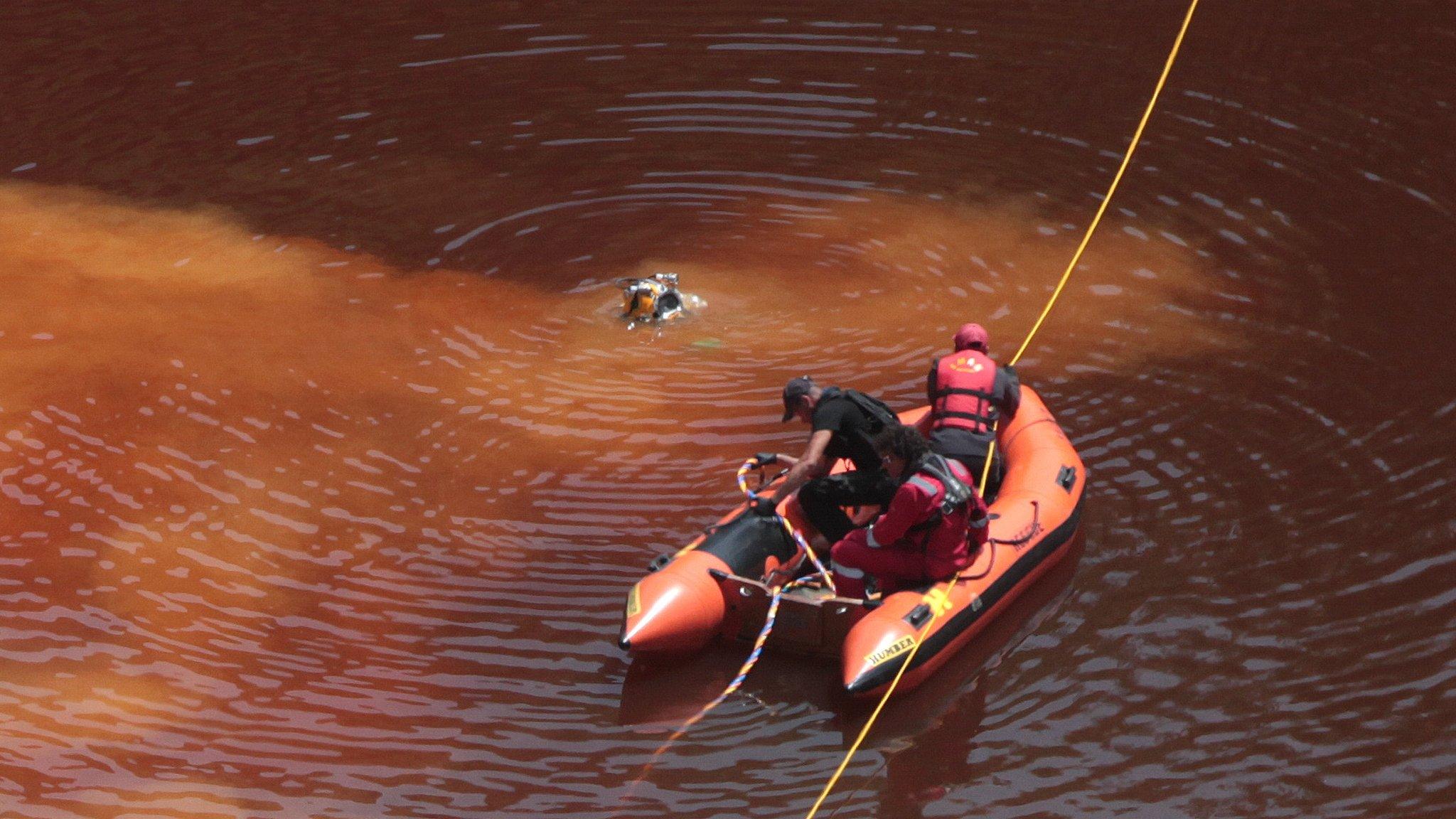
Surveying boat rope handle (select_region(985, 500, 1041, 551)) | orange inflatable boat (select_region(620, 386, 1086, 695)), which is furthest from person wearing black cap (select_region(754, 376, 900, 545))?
boat rope handle (select_region(985, 500, 1041, 551))

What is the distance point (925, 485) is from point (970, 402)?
112 cm

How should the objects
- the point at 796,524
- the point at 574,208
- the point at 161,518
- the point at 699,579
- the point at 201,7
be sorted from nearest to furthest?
the point at 699,579, the point at 796,524, the point at 161,518, the point at 574,208, the point at 201,7

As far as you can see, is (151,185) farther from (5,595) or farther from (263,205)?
(5,595)

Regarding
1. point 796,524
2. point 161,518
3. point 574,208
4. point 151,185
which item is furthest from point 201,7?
point 796,524

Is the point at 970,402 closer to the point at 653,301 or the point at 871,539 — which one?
the point at 871,539

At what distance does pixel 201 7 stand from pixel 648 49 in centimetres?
440

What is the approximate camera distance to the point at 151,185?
12234 mm

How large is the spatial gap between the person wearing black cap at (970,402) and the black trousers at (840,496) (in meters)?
0.60

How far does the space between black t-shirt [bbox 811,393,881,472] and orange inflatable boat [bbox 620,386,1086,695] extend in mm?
425

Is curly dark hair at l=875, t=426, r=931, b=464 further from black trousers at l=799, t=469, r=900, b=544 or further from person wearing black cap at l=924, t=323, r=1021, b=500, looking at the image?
person wearing black cap at l=924, t=323, r=1021, b=500

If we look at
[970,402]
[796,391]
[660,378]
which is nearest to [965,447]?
[970,402]

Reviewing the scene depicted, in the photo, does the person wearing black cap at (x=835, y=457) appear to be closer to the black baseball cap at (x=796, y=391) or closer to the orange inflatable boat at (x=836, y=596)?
the black baseball cap at (x=796, y=391)

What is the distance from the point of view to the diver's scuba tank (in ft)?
33.3

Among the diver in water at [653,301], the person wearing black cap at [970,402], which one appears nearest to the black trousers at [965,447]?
the person wearing black cap at [970,402]
